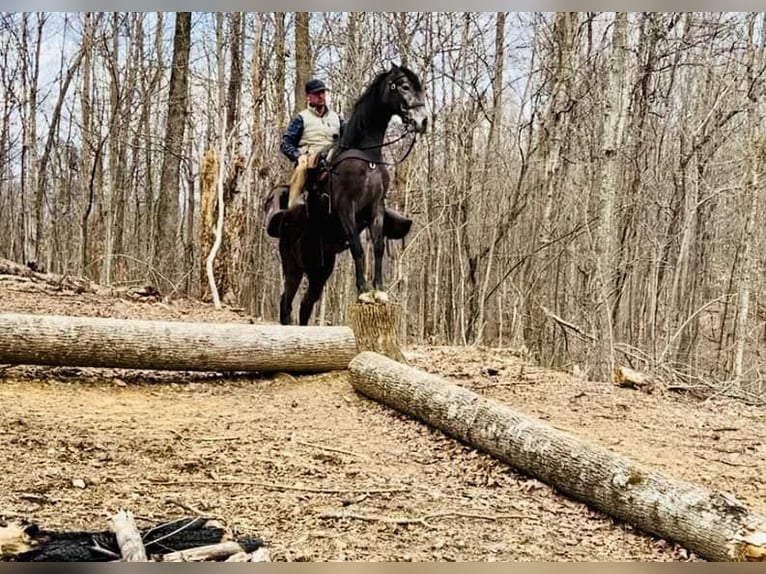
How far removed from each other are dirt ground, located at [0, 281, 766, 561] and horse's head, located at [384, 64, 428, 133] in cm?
201

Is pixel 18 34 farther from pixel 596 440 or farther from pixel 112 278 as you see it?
pixel 596 440

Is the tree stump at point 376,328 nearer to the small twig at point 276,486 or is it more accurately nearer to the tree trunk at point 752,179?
the small twig at point 276,486

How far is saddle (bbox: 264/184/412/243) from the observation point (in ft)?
20.6

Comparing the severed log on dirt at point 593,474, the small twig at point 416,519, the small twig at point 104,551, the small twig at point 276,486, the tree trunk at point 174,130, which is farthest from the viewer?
the tree trunk at point 174,130

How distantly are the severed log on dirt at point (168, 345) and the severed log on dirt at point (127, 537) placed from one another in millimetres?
2995

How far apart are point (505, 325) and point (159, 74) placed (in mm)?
9766

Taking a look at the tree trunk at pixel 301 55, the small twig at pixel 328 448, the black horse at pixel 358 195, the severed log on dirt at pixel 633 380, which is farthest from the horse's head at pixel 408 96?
the tree trunk at pixel 301 55

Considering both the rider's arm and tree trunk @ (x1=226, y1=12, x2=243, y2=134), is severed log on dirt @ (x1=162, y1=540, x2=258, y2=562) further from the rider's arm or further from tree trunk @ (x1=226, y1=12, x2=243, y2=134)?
tree trunk @ (x1=226, y1=12, x2=243, y2=134)

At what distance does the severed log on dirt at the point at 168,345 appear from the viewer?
17.4 ft

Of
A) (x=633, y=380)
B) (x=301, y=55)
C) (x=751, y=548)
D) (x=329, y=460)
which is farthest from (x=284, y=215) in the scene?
(x=301, y=55)

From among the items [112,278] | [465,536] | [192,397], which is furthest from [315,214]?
[112,278]

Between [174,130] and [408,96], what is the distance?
837cm

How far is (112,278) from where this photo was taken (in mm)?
16109

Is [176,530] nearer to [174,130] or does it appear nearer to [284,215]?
[284,215]
